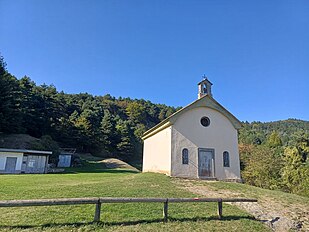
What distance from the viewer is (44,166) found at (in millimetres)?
27984

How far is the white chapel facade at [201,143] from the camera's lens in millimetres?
16906

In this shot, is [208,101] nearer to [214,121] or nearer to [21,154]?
[214,121]

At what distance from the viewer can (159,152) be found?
64.5ft

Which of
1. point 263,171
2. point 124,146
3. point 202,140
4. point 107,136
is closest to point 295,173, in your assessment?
point 263,171

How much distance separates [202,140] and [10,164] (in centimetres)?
2230

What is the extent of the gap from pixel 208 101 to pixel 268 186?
A: 1443 cm

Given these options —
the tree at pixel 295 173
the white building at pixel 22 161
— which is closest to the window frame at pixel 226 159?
the tree at pixel 295 173

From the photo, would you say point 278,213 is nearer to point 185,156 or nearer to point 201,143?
point 185,156

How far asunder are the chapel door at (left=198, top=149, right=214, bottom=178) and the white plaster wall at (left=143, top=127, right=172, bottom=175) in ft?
8.33

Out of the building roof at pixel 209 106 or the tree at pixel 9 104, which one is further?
the tree at pixel 9 104

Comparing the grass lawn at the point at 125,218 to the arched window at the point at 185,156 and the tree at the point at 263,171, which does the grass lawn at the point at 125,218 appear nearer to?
the arched window at the point at 185,156

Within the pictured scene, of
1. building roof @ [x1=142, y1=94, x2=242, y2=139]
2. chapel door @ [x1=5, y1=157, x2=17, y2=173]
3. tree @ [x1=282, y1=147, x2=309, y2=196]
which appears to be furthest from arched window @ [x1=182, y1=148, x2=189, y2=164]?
chapel door @ [x1=5, y1=157, x2=17, y2=173]

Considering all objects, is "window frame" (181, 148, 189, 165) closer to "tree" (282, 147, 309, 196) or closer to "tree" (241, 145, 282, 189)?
"tree" (282, 147, 309, 196)

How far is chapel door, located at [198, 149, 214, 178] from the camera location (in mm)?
17094
